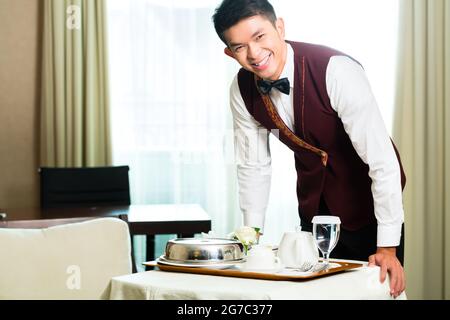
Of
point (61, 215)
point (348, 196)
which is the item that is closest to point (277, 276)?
point (348, 196)

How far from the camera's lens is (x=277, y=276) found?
4.76ft

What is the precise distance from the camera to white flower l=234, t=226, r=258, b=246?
1.70 metres

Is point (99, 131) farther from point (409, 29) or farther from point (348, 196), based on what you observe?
point (348, 196)

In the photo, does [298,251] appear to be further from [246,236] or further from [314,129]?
[314,129]

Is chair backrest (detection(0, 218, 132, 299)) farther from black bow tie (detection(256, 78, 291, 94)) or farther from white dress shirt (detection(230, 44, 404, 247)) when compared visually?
black bow tie (detection(256, 78, 291, 94))

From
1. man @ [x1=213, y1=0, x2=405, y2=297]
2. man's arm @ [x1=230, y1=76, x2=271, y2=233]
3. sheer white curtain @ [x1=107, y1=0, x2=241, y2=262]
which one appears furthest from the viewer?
sheer white curtain @ [x1=107, y1=0, x2=241, y2=262]

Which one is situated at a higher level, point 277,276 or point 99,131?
point 99,131

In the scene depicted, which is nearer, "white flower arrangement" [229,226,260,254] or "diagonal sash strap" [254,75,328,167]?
"white flower arrangement" [229,226,260,254]

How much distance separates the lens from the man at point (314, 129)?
197 cm

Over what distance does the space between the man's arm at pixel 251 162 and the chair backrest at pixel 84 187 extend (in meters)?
1.78

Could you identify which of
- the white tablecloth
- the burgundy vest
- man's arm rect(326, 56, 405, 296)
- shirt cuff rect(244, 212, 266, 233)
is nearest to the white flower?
the white tablecloth

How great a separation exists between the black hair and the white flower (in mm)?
605
